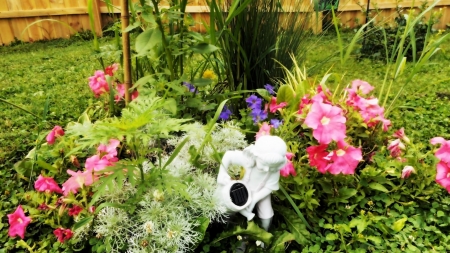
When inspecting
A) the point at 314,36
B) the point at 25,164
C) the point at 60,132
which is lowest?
the point at 25,164

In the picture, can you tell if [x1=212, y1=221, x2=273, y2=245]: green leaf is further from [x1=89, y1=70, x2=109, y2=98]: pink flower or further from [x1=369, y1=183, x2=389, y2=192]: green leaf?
[x1=89, y1=70, x2=109, y2=98]: pink flower

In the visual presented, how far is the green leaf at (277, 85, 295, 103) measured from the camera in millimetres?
1729

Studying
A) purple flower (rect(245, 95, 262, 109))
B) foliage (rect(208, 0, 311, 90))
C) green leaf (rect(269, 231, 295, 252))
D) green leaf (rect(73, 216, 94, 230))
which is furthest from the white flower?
foliage (rect(208, 0, 311, 90))

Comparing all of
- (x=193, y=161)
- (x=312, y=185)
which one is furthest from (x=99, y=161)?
(x=312, y=185)

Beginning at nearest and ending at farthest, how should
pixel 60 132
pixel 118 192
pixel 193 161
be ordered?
pixel 118 192, pixel 193 161, pixel 60 132

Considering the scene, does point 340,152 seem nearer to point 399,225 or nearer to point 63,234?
point 399,225

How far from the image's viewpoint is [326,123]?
1.37 metres

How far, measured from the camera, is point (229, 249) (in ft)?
4.42

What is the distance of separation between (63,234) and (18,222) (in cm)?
16

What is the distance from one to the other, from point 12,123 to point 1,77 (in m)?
1.42

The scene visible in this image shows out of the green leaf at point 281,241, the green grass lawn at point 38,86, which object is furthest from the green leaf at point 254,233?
the green grass lawn at point 38,86

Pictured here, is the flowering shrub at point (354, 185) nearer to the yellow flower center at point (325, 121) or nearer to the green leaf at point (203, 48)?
the yellow flower center at point (325, 121)

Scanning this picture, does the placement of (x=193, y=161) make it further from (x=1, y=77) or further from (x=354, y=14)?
(x=354, y=14)

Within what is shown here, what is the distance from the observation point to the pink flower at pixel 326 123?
4.43ft
